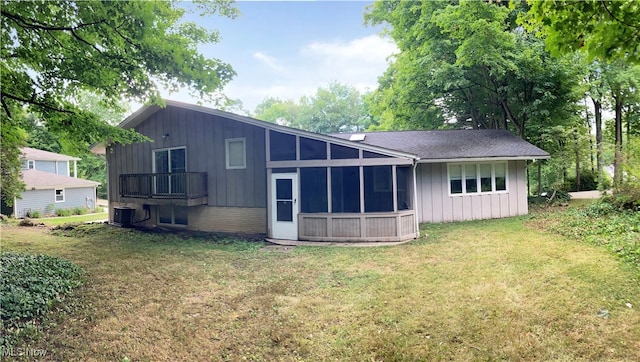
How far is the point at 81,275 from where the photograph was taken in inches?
218

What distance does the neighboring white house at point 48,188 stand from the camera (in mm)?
19266

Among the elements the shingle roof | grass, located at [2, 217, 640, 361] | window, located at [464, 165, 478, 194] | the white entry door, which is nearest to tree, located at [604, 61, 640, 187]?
the shingle roof

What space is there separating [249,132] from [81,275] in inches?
230

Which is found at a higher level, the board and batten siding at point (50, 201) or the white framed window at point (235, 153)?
the white framed window at point (235, 153)

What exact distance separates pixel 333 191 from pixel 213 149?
14.6 feet

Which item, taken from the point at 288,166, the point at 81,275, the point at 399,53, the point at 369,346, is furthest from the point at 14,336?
the point at 399,53

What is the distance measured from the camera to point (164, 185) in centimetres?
1106

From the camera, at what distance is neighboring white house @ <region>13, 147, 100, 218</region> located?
A: 758 inches

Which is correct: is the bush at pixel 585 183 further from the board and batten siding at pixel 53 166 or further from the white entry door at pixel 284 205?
the board and batten siding at pixel 53 166

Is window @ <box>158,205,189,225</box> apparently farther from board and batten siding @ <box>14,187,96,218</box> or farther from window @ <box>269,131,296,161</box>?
board and batten siding @ <box>14,187,96,218</box>

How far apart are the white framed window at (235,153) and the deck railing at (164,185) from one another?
1.10m

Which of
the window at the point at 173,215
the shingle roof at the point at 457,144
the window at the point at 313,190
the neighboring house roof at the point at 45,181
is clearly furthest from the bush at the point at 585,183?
the neighboring house roof at the point at 45,181

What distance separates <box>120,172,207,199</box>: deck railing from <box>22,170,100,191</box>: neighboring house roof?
1210cm

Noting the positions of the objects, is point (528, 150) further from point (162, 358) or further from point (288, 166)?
point (162, 358)
